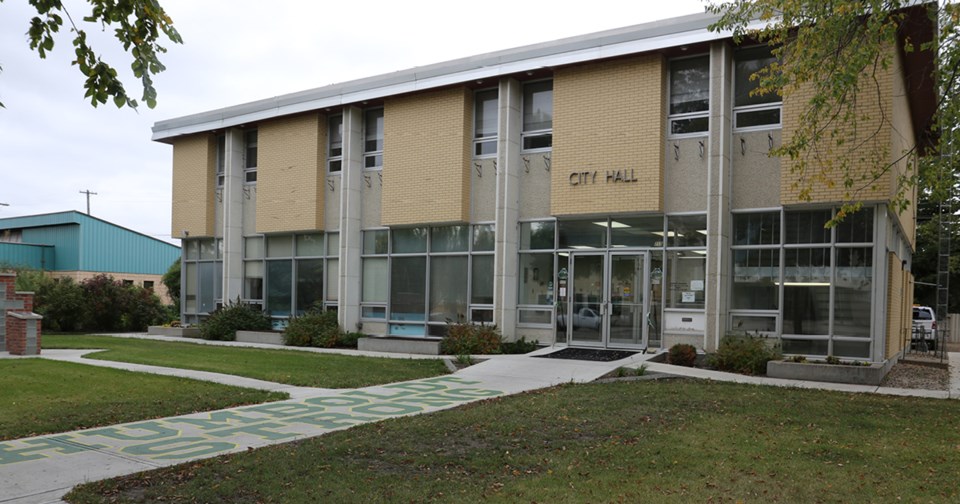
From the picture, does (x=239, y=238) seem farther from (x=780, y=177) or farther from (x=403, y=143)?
(x=780, y=177)

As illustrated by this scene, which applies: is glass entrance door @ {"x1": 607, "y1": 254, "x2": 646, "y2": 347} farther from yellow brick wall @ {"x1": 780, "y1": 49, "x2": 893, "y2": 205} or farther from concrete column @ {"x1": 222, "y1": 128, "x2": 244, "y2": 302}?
concrete column @ {"x1": 222, "y1": 128, "x2": 244, "y2": 302}

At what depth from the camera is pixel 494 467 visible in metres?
6.86

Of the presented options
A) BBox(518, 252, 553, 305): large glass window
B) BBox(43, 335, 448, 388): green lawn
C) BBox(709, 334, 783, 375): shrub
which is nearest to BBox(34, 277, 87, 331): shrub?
BBox(43, 335, 448, 388): green lawn

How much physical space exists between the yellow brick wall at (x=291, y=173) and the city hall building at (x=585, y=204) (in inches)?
2.5

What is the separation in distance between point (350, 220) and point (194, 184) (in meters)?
7.88

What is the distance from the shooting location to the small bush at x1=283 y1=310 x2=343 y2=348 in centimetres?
2066

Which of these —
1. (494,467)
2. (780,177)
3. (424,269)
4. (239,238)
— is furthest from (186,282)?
(494,467)

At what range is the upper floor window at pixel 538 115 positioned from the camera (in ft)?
61.8

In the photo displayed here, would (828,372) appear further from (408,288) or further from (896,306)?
(408,288)

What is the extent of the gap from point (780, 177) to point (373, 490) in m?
12.6

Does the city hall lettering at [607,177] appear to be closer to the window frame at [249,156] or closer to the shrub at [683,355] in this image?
the shrub at [683,355]

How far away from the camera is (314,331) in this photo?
20.9 m

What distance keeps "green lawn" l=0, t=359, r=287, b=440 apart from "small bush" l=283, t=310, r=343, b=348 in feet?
22.9

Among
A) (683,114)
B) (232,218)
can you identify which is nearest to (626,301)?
(683,114)
